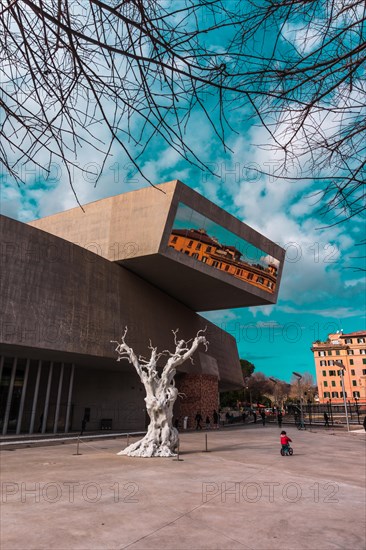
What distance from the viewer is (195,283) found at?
97.1 feet

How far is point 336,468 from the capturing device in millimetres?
11914

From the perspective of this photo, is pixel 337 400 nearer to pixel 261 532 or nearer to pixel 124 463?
pixel 124 463

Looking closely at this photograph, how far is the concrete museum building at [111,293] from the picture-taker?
21.0 metres

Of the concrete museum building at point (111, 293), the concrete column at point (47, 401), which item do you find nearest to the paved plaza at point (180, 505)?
the concrete museum building at point (111, 293)

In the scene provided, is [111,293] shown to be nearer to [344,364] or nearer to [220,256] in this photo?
[220,256]

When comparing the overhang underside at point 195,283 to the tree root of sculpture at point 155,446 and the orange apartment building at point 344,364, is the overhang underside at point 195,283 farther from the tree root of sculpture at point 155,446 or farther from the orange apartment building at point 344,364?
the orange apartment building at point 344,364

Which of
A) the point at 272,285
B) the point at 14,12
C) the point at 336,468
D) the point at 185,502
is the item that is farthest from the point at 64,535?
the point at 272,285

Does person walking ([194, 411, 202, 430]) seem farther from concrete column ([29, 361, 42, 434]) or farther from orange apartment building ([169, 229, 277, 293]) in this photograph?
concrete column ([29, 361, 42, 434])

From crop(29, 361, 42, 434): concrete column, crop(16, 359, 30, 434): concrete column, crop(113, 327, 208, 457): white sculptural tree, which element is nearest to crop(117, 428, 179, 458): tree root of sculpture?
crop(113, 327, 208, 457): white sculptural tree

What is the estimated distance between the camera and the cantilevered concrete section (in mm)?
24781

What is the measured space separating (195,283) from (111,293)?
7075 millimetres

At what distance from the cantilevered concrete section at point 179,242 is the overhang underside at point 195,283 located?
7 centimetres

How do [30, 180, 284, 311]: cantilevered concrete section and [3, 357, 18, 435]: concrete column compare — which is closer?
[3, 357, 18, 435]: concrete column

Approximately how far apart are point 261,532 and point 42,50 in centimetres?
626
